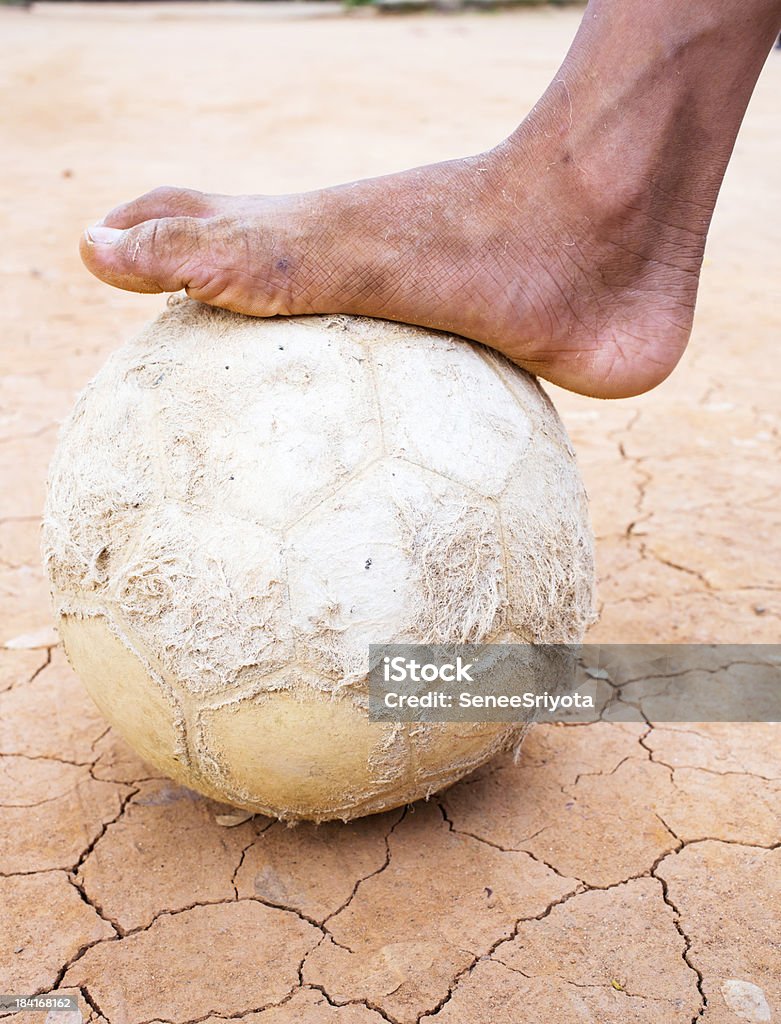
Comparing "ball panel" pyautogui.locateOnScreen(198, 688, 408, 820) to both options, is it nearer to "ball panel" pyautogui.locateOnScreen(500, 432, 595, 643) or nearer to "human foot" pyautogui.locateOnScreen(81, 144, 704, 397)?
"ball panel" pyautogui.locateOnScreen(500, 432, 595, 643)

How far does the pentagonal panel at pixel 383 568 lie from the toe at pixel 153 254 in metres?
0.54

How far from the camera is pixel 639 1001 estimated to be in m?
1.81

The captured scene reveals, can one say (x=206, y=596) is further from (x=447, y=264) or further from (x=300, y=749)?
(x=447, y=264)

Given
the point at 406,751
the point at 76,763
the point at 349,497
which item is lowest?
the point at 76,763

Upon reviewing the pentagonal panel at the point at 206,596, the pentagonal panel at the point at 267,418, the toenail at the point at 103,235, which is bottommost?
the pentagonal panel at the point at 206,596

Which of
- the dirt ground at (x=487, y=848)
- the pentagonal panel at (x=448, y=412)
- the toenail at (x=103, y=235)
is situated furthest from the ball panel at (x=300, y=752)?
the toenail at (x=103, y=235)

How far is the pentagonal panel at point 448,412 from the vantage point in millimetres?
1926

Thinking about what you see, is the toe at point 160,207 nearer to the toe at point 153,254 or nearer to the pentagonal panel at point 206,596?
the toe at point 153,254

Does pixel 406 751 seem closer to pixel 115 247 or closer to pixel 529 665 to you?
pixel 529 665

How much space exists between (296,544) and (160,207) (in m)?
0.85

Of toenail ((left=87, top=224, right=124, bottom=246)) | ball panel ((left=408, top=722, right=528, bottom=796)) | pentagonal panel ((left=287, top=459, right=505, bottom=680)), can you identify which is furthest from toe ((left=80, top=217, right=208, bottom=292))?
ball panel ((left=408, top=722, right=528, bottom=796))

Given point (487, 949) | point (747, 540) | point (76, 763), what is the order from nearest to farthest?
point (487, 949), point (76, 763), point (747, 540)

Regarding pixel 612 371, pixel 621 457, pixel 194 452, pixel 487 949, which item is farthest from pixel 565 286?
pixel 621 457

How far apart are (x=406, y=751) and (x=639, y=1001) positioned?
55 cm
